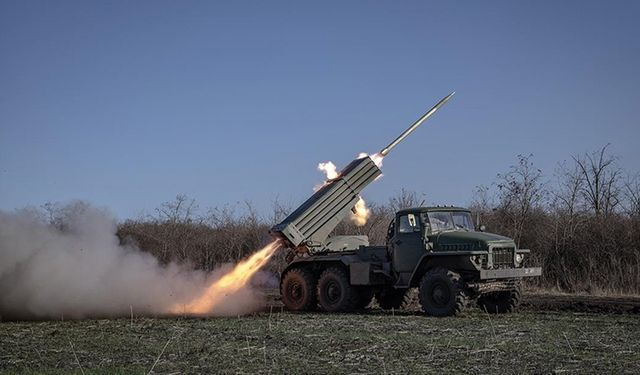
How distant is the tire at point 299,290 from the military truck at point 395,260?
0.03 meters

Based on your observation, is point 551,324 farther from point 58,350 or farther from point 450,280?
point 58,350

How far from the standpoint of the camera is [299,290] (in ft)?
69.8

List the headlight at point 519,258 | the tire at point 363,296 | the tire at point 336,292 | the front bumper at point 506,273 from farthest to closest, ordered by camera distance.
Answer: the tire at point 363,296 < the tire at point 336,292 < the headlight at point 519,258 < the front bumper at point 506,273

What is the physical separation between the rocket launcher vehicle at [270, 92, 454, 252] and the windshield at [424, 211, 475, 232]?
234 centimetres

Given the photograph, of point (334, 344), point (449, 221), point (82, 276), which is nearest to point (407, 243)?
point (449, 221)

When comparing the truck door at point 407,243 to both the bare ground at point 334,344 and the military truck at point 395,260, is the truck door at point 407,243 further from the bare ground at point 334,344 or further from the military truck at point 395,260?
the bare ground at point 334,344

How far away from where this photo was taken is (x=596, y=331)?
1427 centimetres

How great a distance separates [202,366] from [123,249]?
10887 mm

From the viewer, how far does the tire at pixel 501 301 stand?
1853 centimetres

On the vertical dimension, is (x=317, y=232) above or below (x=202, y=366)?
above

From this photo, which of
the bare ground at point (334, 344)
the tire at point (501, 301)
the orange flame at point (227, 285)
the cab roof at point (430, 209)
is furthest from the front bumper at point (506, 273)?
the orange flame at point (227, 285)

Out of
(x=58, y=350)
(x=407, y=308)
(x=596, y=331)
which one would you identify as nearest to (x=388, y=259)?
(x=407, y=308)

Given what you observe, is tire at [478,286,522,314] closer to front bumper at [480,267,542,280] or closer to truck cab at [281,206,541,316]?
truck cab at [281,206,541,316]

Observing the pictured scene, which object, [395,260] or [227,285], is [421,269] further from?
[227,285]
